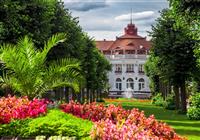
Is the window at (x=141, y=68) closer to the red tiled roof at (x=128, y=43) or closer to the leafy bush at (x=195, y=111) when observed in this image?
the red tiled roof at (x=128, y=43)

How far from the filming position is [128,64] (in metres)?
147

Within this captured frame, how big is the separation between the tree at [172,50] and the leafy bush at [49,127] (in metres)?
26.7

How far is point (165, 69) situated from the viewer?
43812 millimetres

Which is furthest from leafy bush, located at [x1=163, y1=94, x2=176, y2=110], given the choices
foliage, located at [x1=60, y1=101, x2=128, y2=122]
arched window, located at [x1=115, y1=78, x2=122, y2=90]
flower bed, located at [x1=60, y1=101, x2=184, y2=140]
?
arched window, located at [x1=115, y1=78, x2=122, y2=90]

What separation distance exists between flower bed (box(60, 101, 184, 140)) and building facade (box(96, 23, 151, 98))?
126056 millimetres

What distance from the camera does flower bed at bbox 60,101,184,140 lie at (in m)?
12.3

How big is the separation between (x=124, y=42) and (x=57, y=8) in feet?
345

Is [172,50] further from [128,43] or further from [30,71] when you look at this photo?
[128,43]

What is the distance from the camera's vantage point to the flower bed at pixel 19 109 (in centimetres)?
1569

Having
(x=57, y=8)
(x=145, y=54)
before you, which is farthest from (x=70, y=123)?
(x=145, y=54)

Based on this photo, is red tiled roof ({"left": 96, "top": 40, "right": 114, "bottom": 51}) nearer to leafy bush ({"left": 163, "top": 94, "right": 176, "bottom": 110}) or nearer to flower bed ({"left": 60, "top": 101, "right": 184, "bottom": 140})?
leafy bush ({"left": 163, "top": 94, "right": 176, "bottom": 110})

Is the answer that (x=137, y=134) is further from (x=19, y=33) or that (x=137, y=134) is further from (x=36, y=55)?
(x=19, y=33)

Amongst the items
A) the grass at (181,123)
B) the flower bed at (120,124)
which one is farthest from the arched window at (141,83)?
the flower bed at (120,124)

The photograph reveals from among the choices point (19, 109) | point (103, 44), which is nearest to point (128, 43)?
point (103, 44)
